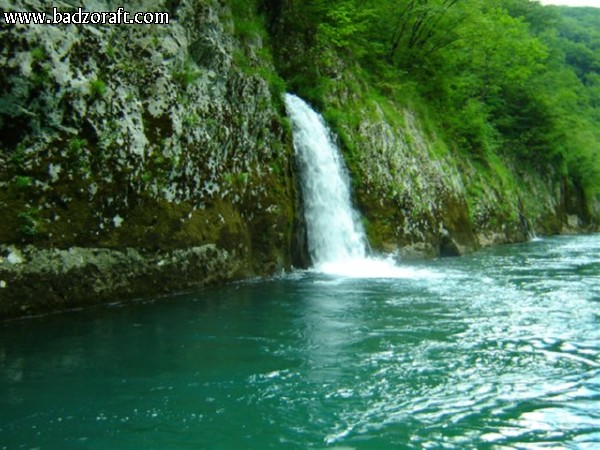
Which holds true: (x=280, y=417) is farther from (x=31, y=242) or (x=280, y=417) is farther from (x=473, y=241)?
(x=473, y=241)

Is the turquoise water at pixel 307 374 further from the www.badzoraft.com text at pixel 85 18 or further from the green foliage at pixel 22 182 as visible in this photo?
the www.badzoraft.com text at pixel 85 18

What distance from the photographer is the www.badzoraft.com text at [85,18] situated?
7023 mm

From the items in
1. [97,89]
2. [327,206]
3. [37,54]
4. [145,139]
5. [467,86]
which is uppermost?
[467,86]

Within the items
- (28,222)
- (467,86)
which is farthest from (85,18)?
(467,86)

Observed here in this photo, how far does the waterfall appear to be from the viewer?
12.2m

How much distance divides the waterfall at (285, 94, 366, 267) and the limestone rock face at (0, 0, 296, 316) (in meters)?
0.76

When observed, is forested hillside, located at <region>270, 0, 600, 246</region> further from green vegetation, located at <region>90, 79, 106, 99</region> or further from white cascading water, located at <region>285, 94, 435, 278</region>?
green vegetation, located at <region>90, 79, 106, 99</region>

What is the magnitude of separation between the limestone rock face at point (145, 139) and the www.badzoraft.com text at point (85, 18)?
90 millimetres

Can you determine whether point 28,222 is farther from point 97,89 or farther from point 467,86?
point 467,86

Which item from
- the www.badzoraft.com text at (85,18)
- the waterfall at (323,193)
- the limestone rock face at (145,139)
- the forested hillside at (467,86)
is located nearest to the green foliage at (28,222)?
the limestone rock face at (145,139)

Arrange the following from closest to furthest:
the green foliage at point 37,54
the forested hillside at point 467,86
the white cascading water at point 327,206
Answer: the green foliage at point 37,54
the white cascading water at point 327,206
the forested hillside at point 467,86

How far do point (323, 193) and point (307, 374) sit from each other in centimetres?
814

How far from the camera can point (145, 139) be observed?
27.7ft

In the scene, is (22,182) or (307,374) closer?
(307,374)
